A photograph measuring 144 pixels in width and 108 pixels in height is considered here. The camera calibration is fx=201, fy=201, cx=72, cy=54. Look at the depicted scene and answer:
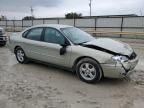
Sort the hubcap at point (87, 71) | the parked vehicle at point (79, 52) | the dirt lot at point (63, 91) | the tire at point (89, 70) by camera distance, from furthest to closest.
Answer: the hubcap at point (87, 71) → the tire at point (89, 70) → the parked vehicle at point (79, 52) → the dirt lot at point (63, 91)

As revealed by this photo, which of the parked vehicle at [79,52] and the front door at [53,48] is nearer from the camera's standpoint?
the parked vehicle at [79,52]

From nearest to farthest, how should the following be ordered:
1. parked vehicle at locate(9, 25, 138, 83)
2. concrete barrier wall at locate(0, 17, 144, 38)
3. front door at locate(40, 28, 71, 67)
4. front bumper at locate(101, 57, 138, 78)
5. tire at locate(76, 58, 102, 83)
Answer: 1. front bumper at locate(101, 57, 138, 78)
2. parked vehicle at locate(9, 25, 138, 83)
3. tire at locate(76, 58, 102, 83)
4. front door at locate(40, 28, 71, 67)
5. concrete barrier wall at locate(0, 17, 144, 38)

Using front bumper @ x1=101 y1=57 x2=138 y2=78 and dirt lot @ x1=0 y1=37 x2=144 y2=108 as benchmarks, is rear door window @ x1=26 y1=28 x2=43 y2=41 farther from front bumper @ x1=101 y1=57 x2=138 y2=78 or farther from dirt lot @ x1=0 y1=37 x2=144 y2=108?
front bumper @ x1=101 y1=57 x2=138 y2=78

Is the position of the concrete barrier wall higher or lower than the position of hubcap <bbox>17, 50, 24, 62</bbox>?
higher

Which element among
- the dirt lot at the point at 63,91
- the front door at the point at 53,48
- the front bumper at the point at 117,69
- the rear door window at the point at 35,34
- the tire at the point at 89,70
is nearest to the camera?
the dirt lot at the point at 63,91

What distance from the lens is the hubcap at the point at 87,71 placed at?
208 inches

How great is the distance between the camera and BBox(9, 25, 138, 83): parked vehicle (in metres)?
5.02

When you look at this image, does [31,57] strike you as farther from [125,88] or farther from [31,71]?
[125,88]

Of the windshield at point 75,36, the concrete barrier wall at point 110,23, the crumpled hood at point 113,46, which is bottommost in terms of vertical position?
the crumpled hood at point 113,46

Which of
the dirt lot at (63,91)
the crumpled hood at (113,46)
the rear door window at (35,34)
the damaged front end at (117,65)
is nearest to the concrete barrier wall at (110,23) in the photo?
the dirt lot at (63,91)

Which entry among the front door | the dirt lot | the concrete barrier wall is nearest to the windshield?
the front door

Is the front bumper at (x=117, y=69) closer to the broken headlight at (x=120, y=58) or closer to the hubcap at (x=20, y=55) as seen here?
the broken headlight at (x=120, y=58)

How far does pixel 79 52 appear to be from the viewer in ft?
17.9

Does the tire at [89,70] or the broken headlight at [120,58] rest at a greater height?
the broken headlight at [120,58]
